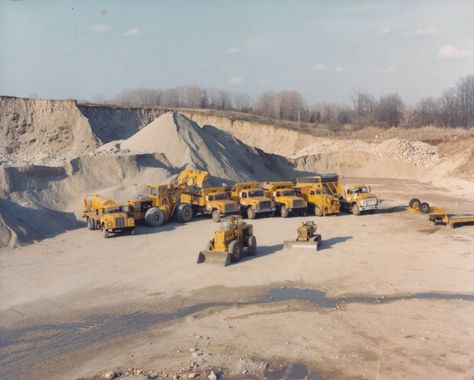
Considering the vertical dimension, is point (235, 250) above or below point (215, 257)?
above

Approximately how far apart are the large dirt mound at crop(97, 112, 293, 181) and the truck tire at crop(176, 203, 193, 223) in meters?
10.5

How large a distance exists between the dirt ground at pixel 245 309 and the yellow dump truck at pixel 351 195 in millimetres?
5467

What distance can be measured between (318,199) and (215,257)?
12.4 m

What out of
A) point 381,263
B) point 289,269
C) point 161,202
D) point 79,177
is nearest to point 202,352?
point 289,269

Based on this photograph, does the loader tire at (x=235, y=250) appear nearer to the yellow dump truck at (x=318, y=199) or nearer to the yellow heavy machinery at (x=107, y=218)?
the yellow heavy machinery at (x=107, y=218)

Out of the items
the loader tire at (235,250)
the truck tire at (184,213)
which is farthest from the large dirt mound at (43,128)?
the loader tire at (235,250)

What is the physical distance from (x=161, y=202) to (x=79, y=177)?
8.10m

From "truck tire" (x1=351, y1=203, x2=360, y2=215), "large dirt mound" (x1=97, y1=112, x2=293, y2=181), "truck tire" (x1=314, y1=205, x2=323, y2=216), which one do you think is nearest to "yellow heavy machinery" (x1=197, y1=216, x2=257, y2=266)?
"truck tire" (x1=314, y1=205, x2=323, y2=216)

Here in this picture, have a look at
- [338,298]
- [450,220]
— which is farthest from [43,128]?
[338,298]

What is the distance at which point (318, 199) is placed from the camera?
31.6 meters

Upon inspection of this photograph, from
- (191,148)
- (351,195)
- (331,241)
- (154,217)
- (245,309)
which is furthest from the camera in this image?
(191,148)

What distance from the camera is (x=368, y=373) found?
1127 centimetres

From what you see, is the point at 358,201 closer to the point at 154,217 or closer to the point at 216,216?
the point at 216,216

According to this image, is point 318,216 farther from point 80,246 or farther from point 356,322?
point 356,322
